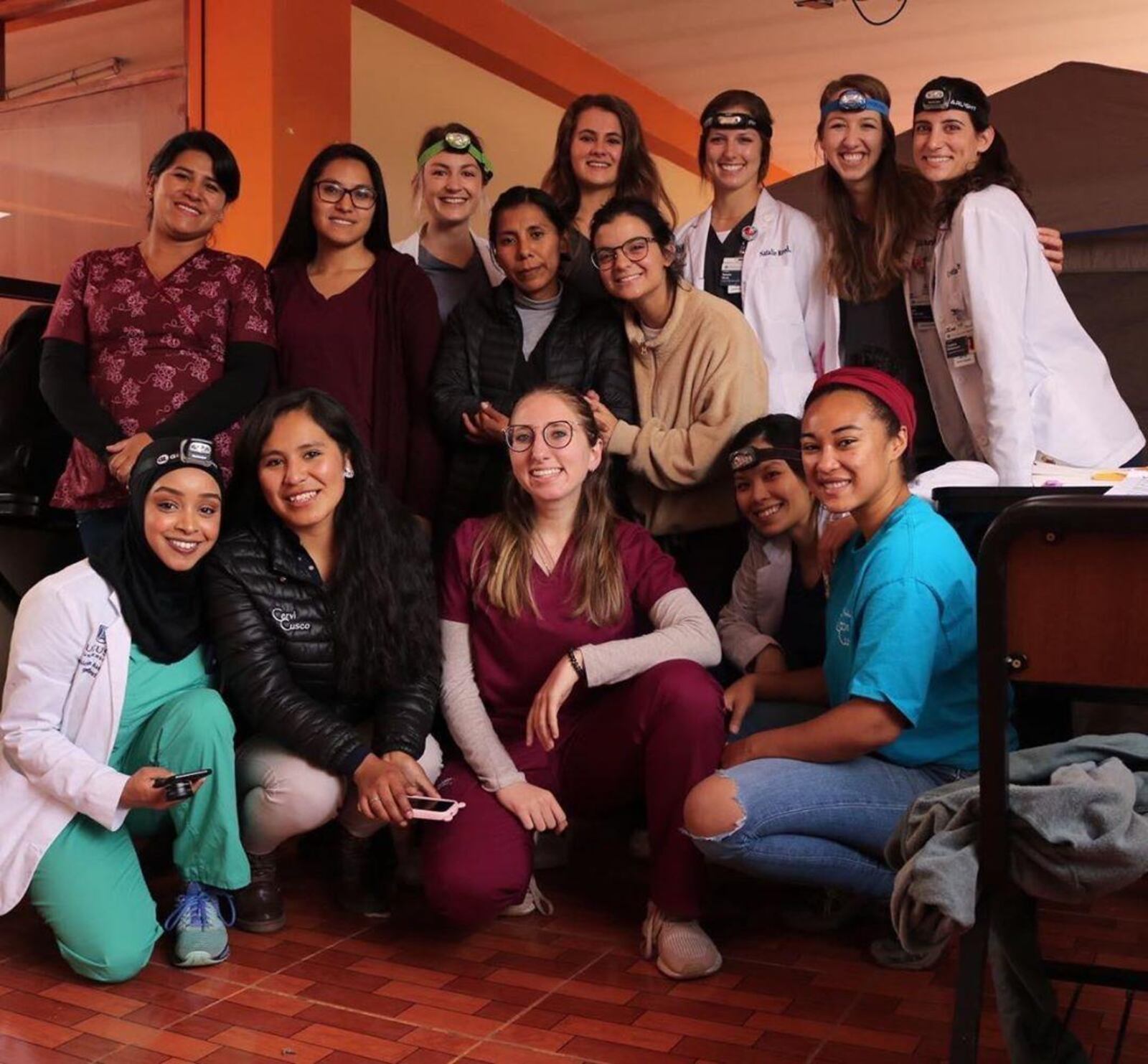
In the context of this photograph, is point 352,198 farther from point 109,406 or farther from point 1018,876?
point 1018,876

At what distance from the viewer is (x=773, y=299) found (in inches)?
132

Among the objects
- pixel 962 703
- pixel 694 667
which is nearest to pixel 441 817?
pixel 694 667

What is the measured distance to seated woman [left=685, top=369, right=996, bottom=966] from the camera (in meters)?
2.29

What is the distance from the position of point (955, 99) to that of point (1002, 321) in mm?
543

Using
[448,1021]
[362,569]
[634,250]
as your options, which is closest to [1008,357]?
[634,250]

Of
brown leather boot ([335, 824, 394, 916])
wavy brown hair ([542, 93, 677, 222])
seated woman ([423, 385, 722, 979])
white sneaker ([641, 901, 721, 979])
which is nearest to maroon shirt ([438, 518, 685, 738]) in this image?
seated woman ([423, 385, 722, 979])

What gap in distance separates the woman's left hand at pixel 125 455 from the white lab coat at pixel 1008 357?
1767mm

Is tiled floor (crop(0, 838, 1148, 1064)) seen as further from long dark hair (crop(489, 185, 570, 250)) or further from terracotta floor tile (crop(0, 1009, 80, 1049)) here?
long dark hair (crop(489, 185, 570, 250))

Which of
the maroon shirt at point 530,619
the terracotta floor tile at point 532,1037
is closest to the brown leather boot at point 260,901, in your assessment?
the maroon shirt at point 530,619

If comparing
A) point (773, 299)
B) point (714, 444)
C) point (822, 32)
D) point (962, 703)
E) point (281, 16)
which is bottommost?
point (962, 703)

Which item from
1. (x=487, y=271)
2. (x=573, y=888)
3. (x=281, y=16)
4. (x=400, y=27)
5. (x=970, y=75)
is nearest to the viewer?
(x=573, y=888)

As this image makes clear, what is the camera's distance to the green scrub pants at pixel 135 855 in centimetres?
245

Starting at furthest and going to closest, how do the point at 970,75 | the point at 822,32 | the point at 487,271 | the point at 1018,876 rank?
1. the point at 970,75
2. the point at 822,32
3. the point at 487,271
4. the point at 1018,876

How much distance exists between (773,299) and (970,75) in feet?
24.5
